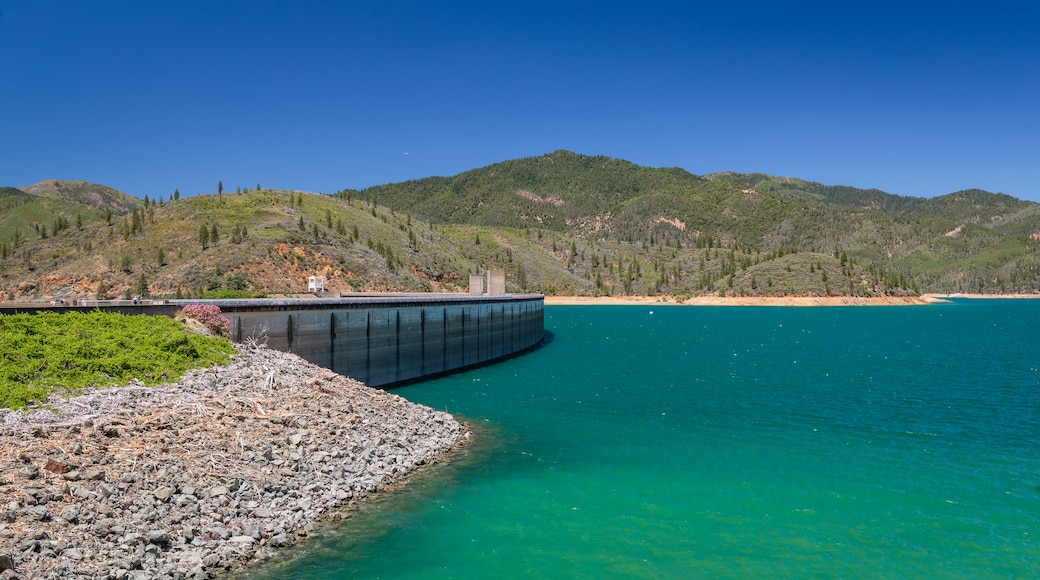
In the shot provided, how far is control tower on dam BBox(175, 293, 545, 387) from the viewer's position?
4131cm

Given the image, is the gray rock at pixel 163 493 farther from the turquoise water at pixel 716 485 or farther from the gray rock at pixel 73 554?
the turquoise water at pixel 716 485

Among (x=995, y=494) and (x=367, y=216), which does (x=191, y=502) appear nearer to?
(x=995, y=494)

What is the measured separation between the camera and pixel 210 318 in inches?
1484

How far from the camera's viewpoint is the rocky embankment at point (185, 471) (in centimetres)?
1642

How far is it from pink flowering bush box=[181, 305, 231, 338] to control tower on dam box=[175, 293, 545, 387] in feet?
2.90

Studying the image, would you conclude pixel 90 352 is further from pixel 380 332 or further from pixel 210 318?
pixel 380 332

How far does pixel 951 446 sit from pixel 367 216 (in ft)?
565

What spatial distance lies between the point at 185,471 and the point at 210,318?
19.1m

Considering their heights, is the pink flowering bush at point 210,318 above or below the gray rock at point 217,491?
above

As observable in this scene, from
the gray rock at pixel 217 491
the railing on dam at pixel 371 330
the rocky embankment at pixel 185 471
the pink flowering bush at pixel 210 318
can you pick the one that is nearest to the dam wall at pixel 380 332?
the railing on dam at pixel 371 330

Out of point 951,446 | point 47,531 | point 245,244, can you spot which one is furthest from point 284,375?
point 245,244

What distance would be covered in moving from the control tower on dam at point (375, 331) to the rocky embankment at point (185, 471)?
35.0 ft

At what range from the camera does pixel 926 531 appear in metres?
22.1

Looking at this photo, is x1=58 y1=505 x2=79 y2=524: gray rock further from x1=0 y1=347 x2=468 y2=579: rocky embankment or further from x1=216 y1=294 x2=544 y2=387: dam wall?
x1=216 y1=294 x2=544 y2=387: dam wall
